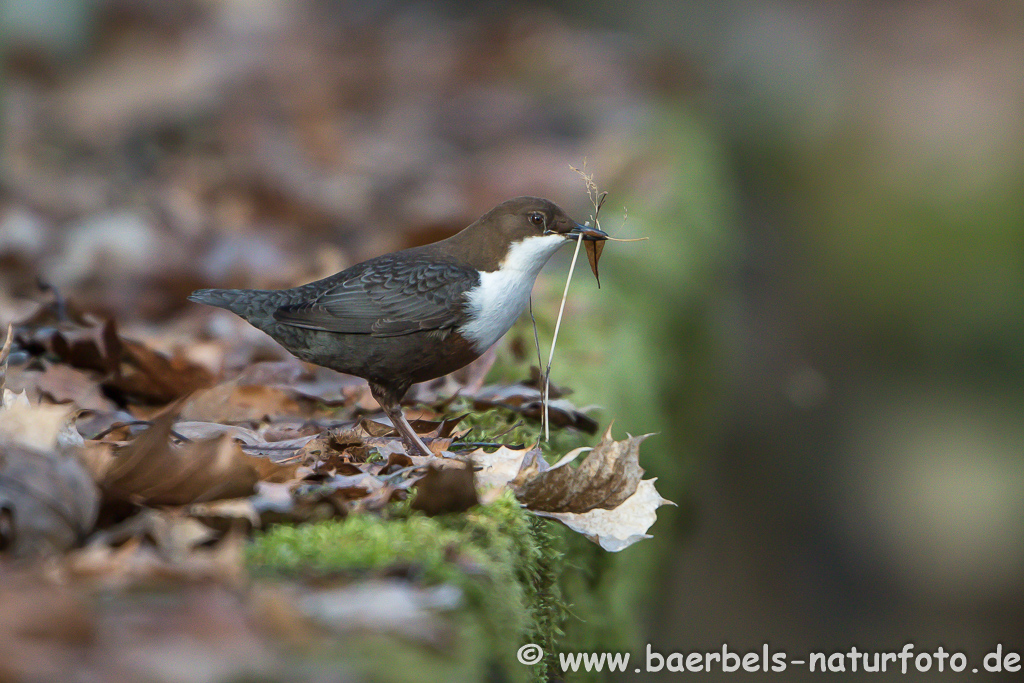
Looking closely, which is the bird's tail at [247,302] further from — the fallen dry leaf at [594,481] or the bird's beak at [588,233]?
the fallen dry leaf at [594,481]

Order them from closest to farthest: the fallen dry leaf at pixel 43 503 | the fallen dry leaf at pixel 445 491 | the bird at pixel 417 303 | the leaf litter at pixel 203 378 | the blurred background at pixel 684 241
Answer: the leaf litter at pixel 203 378, the fallen dry leaf at pixel 43 503, the fallen dry leaf at pixel 445 491, the bird at pixel 417 303, the blurred background at pixel 684 241

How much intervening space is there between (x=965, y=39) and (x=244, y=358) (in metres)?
14.4

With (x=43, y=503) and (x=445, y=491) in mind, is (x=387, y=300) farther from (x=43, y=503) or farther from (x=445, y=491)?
(x=43, y=503)

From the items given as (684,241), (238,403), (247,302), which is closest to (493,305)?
(247,302)

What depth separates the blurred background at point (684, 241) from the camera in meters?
5.42

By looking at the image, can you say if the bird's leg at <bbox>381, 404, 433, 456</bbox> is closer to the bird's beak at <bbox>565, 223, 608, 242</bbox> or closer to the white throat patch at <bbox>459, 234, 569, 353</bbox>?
the white throat patch at <bbox>459, 234, 569, 353</bbox>

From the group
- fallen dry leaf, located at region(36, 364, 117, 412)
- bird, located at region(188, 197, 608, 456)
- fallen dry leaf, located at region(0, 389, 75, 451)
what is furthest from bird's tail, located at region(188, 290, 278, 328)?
fallen dry leaf, located at region(0, 389, 75, 451)

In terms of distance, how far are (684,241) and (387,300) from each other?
3.32 meters

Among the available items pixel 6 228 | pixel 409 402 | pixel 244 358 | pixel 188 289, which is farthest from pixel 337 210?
pixel 409 402

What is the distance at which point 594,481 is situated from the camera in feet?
7.97

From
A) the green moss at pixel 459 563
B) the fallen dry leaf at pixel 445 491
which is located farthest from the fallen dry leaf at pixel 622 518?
the fallen dry leaf at pixel 445 491

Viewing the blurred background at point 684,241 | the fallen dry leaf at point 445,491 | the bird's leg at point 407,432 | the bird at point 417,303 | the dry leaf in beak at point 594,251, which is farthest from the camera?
the blurred background at point 684,241

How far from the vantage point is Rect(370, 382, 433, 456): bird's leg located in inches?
115

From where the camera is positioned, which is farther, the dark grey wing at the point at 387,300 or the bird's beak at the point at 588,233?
the bird's beak at the point at 588,233
